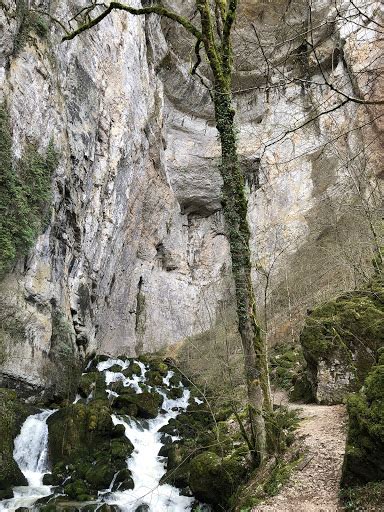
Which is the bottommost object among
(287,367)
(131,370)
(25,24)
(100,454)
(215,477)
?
(100,454)

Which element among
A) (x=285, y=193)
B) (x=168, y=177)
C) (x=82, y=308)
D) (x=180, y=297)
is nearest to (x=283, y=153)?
(x=285, y=193)

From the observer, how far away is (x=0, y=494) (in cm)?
843

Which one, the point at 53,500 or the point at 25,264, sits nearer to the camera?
the point at 53,500

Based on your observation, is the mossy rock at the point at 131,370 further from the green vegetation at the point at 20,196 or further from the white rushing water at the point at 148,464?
the green vegetation at the point at 20,196

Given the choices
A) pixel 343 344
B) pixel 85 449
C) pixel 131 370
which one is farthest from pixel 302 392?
pixel 131 370

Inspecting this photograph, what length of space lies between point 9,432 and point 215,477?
630 cm

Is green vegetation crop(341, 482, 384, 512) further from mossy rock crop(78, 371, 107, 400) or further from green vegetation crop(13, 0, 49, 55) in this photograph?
green vegetation crop(13, 0, 49, 55)

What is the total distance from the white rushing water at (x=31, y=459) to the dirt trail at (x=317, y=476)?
237 inches

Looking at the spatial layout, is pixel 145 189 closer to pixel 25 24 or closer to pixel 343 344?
pixel 25 24

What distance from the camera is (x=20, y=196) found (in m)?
12.1

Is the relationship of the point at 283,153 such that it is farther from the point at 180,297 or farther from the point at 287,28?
the point at 287,28

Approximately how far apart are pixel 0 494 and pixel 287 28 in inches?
394

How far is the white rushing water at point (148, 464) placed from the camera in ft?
26.4

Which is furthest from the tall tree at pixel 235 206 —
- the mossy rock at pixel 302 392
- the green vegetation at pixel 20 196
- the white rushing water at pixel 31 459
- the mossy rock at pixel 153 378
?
the mossy rock at pixel 153 378
